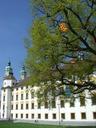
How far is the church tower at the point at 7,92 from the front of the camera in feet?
331

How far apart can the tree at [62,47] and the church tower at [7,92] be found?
263ft

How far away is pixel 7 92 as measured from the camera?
103m

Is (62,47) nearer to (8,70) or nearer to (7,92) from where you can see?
(7,92)

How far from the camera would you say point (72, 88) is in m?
22.3

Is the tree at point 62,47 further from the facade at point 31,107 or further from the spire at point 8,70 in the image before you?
the spire at point 8,70

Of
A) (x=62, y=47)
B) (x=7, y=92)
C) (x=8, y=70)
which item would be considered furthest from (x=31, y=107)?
(x=62, y=47)

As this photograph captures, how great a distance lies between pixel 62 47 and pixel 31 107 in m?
70.5

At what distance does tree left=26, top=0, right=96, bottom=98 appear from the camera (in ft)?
60.6

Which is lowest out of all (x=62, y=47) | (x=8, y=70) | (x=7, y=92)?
(x=62, y=47)

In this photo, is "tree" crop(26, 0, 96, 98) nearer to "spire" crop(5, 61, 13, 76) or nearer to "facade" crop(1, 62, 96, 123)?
"facade" crop(1, 62, 96, 123)

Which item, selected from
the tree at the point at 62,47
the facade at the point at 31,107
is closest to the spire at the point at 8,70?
the facade at the point at 31,107

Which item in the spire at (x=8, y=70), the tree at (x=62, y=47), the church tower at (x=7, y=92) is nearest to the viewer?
the tree at (x=62, y=47)

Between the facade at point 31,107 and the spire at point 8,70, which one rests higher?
the spire at point 8,70

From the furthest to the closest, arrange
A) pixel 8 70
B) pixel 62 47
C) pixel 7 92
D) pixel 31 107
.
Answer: pixel 8 70, pixel 7 92, pixel 31 107, pixel 62 47
